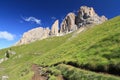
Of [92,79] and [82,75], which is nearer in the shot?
[92,79]

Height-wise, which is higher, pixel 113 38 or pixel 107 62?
pixel 113 38

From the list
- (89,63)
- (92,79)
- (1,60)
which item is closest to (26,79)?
(89,63)

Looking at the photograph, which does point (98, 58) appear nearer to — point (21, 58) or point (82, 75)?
point (82, 75)

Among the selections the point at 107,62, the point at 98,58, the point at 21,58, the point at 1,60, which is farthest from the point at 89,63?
the point at 1,60

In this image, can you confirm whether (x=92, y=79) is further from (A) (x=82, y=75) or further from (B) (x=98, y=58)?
(B) (x=98, y=58)

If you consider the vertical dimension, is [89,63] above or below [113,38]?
below

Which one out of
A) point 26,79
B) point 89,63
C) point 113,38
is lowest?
point 26,79

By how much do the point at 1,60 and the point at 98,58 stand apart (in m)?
139

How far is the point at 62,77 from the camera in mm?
44938

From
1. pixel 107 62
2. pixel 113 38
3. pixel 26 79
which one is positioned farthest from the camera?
pixel 26 79

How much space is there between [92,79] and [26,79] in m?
30.6

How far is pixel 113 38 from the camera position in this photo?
52812mm

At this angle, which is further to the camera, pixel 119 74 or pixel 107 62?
pixel 107 62

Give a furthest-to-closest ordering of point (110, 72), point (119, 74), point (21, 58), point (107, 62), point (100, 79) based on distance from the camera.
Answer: point (21, 58)
point (107, 62)
point (110, 72)
point (119, 74)
point (100, 79)
